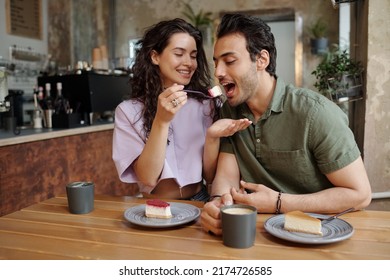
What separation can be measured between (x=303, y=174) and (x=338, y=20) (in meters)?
4.87

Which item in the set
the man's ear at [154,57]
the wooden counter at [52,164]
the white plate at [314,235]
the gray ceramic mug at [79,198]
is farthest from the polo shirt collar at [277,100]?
the wooden counter at [52,164]

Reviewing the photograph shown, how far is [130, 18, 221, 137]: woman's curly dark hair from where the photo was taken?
192 cm

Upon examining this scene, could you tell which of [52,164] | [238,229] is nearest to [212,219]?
[238,229]

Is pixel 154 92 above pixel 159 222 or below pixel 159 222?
above

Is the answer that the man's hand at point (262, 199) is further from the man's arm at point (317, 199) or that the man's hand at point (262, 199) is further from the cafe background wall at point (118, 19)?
the cafe background wall at point (118, 19)

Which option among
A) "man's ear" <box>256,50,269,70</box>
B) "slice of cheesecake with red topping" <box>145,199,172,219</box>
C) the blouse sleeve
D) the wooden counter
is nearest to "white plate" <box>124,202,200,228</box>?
"slice of cheesecake with red topping" <box>145,199,172,219</box>

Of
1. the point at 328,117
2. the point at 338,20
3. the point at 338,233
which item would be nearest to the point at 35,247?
the point at 338,233

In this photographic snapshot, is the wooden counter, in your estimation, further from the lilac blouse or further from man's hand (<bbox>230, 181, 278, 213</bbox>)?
man's hand (<bbox>230, 181, 278, 213</bbox>)

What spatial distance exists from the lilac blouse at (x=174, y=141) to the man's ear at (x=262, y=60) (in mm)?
411

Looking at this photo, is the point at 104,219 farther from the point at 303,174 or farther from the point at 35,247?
the point at 303,174

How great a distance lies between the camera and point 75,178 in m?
3.64

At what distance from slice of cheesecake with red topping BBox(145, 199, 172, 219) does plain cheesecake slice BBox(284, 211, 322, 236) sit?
397 mm

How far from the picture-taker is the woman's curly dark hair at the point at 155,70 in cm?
192

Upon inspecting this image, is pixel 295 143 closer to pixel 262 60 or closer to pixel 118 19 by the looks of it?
pixel 262 60
